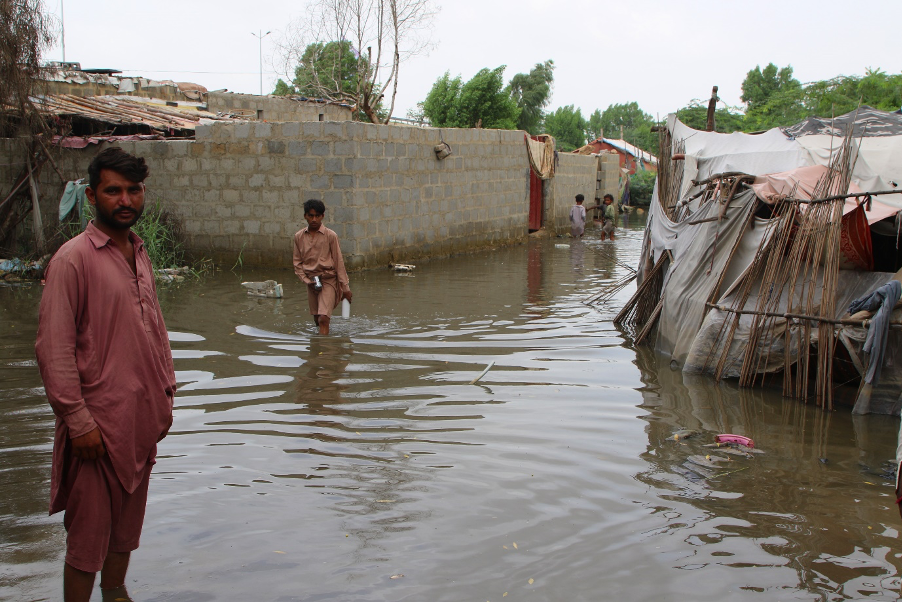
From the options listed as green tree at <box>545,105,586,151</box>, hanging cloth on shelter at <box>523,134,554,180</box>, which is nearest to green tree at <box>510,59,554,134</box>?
green tree at <box>545,105,586,151</box>

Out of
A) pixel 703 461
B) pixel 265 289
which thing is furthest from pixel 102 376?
pixel 265 289

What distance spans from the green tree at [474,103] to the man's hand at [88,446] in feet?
107

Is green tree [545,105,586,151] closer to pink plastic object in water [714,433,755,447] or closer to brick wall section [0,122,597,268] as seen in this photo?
brick wall section [0,122,597,268]

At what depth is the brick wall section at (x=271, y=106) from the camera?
18.9m

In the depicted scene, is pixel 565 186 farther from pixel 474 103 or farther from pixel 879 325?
pixel 879 325

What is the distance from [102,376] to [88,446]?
24 centimetres

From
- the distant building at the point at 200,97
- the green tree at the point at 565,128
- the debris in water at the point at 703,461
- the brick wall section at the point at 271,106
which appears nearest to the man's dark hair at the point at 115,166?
the debris in water at the point at 703,461

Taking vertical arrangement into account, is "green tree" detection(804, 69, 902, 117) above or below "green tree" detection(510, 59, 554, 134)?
below

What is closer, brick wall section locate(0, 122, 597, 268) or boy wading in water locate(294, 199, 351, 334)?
boy wading in water locate(294, 199, 351, 334)

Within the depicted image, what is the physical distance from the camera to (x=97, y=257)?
2.72 metres

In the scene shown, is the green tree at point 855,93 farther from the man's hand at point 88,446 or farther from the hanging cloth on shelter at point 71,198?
the man's hand at point 88,446

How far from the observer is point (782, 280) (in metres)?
6.32

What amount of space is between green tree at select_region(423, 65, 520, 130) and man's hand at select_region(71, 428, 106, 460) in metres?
32.5

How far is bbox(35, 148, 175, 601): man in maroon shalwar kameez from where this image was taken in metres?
2.62
